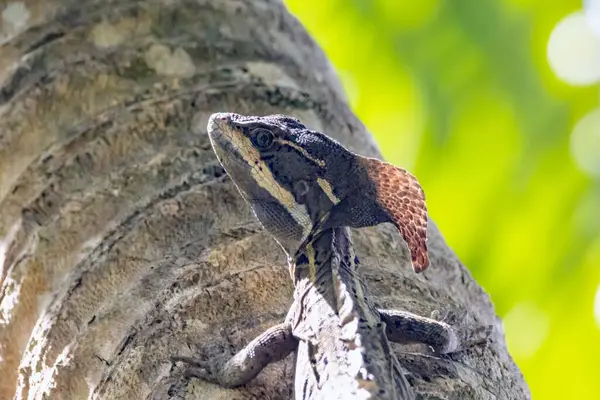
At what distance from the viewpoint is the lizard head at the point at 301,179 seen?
2432mm

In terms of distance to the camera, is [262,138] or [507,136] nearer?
[262,138]

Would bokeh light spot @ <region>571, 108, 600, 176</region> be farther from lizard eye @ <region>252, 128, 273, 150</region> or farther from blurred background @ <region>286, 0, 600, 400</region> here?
lizard eye @ <region>252, 128, 273, 150</region>

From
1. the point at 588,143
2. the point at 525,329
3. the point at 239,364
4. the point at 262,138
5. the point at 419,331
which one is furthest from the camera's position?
the point at 525,329

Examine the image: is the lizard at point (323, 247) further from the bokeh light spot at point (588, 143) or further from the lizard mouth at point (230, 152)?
the bokeh light spot at point (588, 143)

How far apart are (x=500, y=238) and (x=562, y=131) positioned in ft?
2.10

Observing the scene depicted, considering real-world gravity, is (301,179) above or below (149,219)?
above

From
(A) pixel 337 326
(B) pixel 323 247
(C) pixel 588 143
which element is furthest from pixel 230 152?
(C) pixel 588 143

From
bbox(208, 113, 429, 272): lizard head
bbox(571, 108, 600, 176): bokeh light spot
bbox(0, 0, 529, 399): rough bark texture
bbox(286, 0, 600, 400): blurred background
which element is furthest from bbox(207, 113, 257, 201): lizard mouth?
bbox(571, 108, 600, 176): bokeh light spot

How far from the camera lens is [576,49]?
169 inches

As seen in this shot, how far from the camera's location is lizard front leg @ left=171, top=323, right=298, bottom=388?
2.21m

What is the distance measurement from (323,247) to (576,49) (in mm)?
2372

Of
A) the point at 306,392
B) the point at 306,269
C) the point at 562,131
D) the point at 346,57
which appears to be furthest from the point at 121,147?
the point at 562,131

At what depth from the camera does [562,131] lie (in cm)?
433

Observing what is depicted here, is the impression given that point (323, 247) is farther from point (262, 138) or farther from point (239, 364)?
point (239, 364)
